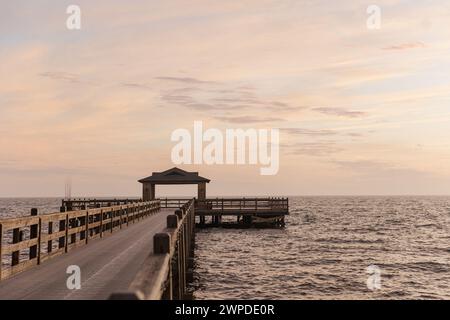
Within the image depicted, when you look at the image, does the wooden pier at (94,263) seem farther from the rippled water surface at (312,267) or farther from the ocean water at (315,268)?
the rippled water surface at (312,267)

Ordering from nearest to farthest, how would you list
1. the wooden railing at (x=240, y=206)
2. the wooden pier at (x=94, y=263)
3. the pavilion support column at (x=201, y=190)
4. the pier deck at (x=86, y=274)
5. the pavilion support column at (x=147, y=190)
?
the wooden pier at (x=94, y=263) < the pier deck at (x=86, y=274) < the wooden railing at (x=240, y=206) < the pavilion support column at (x=201, y=190) < the pavilion support column at (x=147, y=190)

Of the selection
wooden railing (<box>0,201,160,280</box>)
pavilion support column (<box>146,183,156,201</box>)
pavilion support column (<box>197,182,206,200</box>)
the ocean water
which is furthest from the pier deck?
pavilion support column (<box>146,183,156,201</box>)

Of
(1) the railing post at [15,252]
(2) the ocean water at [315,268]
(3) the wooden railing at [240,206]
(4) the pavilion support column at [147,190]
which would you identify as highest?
(4) the pavilion support column at [147,190]

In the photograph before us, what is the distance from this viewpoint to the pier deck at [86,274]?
326 inches

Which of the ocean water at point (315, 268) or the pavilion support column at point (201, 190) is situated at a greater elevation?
the pavilion support column at point (201, 190)

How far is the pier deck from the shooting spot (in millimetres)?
8273

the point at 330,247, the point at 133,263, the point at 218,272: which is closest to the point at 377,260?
the point at 330,247

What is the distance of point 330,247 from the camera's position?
124 ft

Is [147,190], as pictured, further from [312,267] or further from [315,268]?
[315,268]

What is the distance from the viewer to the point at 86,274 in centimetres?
1009

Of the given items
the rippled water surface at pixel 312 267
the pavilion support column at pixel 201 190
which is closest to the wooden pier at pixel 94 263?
the rippled water surface at pixel 312 267

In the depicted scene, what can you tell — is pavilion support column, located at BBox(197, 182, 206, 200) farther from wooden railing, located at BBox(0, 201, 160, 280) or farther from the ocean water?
wooden railing, located at BBox(0, 201, 160, 280)
